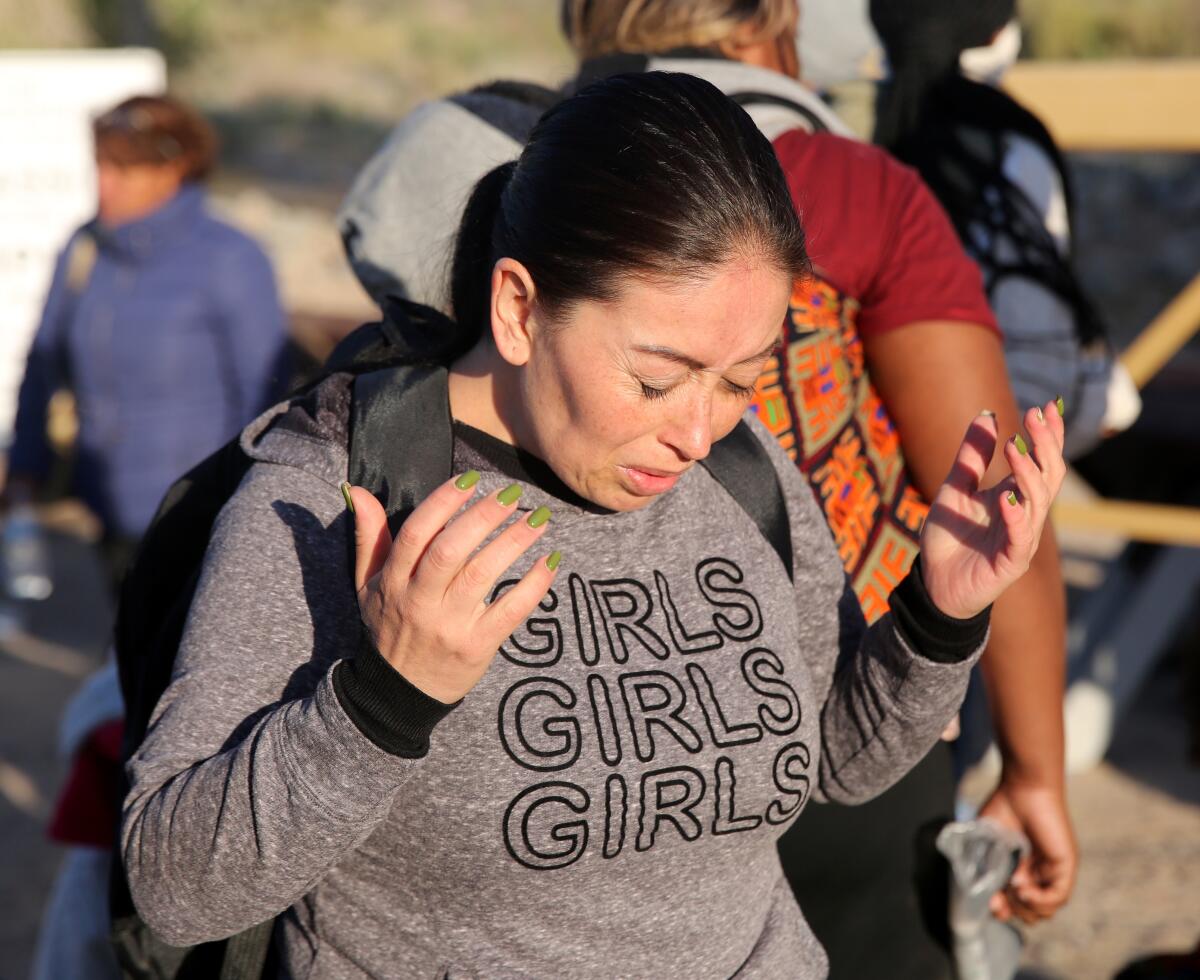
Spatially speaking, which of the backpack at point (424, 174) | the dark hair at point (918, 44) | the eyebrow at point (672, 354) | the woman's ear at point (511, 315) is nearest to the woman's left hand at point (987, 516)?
the eyebrow at point (672, 354)

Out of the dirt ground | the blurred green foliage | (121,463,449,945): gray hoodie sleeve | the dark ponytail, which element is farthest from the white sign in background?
the blurred green foliage

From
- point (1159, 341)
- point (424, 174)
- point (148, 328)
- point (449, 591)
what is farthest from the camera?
point (148, 328)

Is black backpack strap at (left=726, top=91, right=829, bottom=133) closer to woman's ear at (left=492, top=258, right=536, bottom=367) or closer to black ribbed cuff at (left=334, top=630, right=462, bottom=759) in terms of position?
woman's ear at (left=492, top=258, right=536, bottom=367)

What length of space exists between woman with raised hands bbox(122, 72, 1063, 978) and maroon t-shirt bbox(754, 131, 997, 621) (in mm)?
254

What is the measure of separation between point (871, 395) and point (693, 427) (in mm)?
536

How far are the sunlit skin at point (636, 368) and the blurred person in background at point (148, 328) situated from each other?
8.82 ft

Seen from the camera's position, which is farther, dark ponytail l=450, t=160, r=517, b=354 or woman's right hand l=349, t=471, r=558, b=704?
dark ponytail l=450, t=160, r=517, b=354

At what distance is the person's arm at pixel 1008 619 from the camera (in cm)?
186

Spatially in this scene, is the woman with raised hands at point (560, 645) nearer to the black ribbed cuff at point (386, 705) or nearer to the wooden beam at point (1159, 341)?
the black ribbed cuff at point (386, 705)

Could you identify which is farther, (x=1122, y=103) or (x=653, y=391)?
(x=1122, y=103)

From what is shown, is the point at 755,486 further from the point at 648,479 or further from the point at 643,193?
the point at 643,193

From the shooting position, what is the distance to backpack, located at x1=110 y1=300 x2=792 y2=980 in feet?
4.97

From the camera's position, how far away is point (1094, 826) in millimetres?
4277

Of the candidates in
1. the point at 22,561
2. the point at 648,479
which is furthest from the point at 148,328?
the point at 648,479
